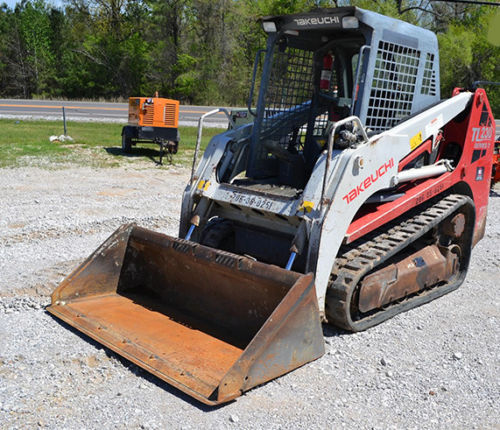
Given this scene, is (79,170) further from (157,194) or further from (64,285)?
(64,285)

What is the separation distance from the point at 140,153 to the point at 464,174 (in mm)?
10579

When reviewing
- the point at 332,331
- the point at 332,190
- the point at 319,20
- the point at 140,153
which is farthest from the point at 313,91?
the point at 140,153

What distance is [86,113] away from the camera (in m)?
29.0

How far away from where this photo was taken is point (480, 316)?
5352 mm

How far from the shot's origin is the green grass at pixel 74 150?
43.7 feet

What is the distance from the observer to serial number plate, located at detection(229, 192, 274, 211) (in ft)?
15.9

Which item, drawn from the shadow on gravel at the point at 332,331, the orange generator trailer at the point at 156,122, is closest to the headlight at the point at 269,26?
the shadow on gravel at the point at 332,331

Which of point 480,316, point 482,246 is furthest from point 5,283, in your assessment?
point 482,246

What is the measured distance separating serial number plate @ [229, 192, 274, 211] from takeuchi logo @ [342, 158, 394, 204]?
66cm

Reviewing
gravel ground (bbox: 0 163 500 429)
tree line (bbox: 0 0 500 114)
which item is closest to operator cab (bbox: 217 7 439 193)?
gravel ground (bbox: 0 163 500 429)

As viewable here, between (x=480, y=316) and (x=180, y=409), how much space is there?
10.4 ft

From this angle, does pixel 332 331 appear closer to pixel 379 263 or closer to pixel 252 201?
pixel 379 263

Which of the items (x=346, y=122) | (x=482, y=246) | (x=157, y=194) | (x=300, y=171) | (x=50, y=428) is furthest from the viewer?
(x=157, y=194)

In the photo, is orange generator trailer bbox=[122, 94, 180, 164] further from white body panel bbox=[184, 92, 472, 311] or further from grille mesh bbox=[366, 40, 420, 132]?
grille mesh bbox=[366, 40, 420, 132]
